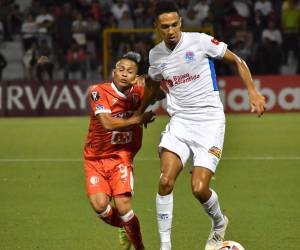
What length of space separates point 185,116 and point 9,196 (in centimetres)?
436

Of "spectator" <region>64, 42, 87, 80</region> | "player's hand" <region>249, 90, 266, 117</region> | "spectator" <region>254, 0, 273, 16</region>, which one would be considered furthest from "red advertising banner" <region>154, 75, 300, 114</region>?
"player's hand" <region>249, 90, 266, 117</region>

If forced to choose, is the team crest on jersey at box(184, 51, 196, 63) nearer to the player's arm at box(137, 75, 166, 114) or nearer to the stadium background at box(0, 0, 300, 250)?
the player's arm at box(137, 75, 166, 114)

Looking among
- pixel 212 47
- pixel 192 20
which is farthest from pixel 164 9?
pixel 192 20

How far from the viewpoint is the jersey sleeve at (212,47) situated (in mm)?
8125

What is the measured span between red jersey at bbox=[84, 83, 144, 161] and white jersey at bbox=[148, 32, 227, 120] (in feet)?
1.42

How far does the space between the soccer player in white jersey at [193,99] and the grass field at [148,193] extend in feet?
3.04

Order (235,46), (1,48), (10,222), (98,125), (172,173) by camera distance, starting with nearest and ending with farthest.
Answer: (172,173) → (98,125) → (10,222) → (235,46) → (1,48)

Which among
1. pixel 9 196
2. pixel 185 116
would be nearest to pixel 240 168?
pixel 9 196

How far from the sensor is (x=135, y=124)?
319 inches

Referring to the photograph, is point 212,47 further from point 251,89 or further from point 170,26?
point 251,89

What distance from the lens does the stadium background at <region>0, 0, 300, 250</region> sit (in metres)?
9.75

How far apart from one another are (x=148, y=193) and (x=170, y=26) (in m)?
4.38

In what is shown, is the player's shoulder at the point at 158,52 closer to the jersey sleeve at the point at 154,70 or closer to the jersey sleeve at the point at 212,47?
the jersey sleeve at the point at 154,70

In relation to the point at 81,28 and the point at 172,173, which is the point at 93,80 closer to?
the point at 81,28
